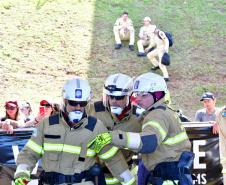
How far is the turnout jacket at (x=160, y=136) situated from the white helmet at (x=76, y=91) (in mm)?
566

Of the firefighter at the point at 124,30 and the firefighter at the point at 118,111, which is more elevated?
the firefighter at the point at 124,30

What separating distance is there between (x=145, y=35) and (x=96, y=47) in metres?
2.22

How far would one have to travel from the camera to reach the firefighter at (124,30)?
48.5 ft

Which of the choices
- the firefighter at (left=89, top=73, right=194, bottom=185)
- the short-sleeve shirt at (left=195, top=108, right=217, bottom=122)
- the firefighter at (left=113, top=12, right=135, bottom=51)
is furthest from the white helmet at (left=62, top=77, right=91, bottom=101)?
the firefighter at (left=113, top=12, right=135, bottom=51)

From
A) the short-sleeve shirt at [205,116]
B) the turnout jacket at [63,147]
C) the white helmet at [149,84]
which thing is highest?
the white helmet at [149,84]

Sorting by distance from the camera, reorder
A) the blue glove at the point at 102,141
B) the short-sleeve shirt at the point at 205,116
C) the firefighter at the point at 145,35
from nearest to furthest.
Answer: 1. the blue glove at the point at 102,141
2. the short-sleeve shirt at the point at 205,116
3. the firefighter at the point at 145,35

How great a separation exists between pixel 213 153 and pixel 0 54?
10.5 meters

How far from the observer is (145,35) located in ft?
48.1

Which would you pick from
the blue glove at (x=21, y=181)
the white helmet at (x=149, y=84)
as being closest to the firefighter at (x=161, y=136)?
the white helmet at (x=149, y=84)

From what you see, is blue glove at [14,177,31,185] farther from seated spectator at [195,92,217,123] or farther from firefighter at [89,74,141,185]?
seated spectator at [195,92,217,123]

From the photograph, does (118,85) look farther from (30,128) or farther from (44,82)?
(44,82)

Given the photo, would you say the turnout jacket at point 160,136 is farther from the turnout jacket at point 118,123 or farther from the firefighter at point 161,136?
the turnout jacket at point 118,123

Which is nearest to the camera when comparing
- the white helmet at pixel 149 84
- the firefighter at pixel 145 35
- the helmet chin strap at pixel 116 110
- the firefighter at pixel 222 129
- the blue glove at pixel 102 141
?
the blue glove at pixel 102 141

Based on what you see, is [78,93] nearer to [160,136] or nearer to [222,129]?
[160,136]
